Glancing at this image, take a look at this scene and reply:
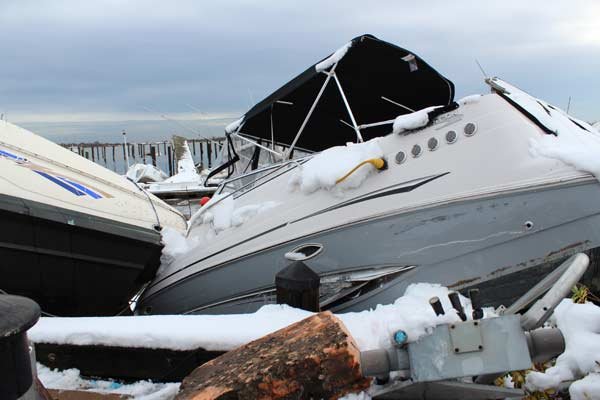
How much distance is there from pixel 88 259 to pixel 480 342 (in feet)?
11.6

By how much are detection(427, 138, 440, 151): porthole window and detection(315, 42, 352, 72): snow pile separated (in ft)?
4.43

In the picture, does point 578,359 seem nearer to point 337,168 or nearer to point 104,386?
point 337,168

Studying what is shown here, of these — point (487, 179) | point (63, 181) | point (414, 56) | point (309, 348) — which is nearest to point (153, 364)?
point (309, 348)

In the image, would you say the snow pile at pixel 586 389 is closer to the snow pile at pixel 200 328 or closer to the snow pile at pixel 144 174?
the snow pile at pixel 200 328

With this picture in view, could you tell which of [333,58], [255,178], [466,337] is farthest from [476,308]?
[255,178]

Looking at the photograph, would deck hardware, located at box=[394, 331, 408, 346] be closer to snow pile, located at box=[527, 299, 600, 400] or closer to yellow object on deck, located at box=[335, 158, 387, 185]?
snow pile, located at box=[527, 299, 600, 400]

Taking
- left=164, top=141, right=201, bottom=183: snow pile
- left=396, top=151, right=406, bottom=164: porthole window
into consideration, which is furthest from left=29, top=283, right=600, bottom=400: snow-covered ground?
left=164, top=141, right=201, bottom=183: snow pile

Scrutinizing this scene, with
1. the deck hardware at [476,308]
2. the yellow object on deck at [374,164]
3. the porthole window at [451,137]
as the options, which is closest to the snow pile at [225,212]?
the yellow object on deck at [374,164]

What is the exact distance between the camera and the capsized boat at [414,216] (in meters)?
3.78

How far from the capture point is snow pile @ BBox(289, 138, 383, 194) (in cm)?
433

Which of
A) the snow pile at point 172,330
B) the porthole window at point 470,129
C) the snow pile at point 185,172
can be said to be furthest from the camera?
the snow pile at point 185,172

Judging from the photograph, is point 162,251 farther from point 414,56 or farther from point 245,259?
point 414,56

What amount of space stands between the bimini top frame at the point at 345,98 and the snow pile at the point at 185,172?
13.5 metres

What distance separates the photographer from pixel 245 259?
4.87 metres
